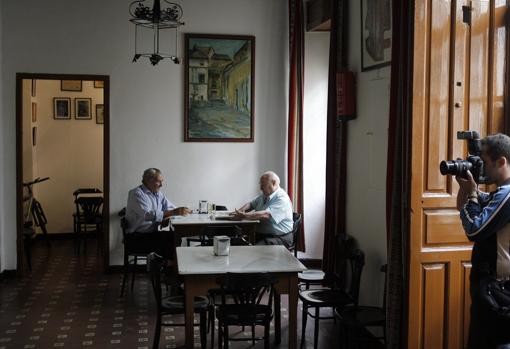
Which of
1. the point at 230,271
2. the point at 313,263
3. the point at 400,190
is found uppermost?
the point at 400,190

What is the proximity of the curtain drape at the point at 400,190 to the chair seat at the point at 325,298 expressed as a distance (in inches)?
25.6

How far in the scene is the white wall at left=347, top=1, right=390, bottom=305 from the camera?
4.92 metres

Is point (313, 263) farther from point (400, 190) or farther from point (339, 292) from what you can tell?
point (400, 190)

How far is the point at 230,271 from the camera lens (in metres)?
4.13

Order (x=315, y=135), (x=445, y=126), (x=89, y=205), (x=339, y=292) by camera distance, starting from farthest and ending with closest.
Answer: (x=89, y=205) → (x=315, y=135) → (x=339, y=292) → (x=445, y=126)

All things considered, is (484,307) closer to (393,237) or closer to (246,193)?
(393,237)

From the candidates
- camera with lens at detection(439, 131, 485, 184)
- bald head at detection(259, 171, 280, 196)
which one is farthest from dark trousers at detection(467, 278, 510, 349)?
bald head at detection(259, 171, 280, 196)

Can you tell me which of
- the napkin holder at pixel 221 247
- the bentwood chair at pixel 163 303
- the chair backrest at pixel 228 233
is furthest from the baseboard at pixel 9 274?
the napkin holder at pixel 221 247

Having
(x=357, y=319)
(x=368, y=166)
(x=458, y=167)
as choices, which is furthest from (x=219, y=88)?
(x=458, y=167)

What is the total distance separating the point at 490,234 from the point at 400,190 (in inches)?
40.2

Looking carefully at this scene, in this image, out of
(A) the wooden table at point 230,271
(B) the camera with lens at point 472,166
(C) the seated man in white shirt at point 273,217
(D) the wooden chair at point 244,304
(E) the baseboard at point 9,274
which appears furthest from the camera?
(E) the baseboard at point 9,274

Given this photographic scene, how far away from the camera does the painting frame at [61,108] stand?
32.0ft

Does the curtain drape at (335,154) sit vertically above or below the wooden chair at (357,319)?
above

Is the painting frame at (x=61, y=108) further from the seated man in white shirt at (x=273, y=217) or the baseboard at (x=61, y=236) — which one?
the seated man in white shirt at (x=273, y=217)
